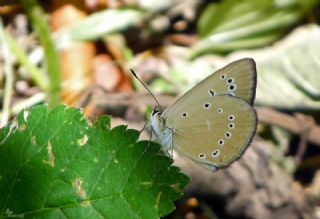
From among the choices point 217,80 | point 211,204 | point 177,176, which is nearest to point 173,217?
point 211,204

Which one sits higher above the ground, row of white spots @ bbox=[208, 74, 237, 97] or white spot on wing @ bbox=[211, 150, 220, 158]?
row of white spots @ bbox=[208, 74, 237, 97]

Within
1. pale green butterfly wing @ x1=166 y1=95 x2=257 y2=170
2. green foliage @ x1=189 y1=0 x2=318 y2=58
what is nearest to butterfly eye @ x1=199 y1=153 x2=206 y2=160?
pale green butterfly wing @ x1=166 y1=95 x2=257 y2=170

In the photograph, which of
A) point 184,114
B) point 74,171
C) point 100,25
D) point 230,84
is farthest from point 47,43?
point 74,171

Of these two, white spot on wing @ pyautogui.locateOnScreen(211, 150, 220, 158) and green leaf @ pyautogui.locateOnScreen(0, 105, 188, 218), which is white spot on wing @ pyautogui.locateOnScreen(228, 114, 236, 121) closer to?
white spot on wing @ pyautogui.locateOnScreen(211, 150, 220, 158)

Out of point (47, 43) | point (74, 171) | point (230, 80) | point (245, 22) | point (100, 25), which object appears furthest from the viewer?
point (245, 22)

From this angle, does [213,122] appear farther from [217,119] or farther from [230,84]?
[230,84]

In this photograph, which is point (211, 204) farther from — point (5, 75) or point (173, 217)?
point (5, 75)
